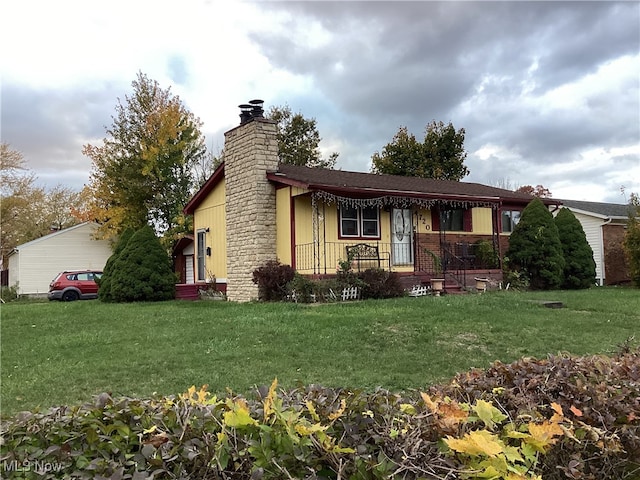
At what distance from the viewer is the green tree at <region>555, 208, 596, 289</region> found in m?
17.5

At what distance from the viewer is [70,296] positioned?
23.8 meters

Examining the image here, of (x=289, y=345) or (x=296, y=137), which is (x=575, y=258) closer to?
(x=289, y=345)

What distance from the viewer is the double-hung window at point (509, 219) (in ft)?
66.1

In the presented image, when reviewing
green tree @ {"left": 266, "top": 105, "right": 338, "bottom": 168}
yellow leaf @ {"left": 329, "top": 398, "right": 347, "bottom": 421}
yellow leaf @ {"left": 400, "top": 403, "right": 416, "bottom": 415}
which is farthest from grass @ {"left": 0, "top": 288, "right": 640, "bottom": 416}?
green tree @ {"left": 266, "top": 105, "right": 338, "bottom": 168}

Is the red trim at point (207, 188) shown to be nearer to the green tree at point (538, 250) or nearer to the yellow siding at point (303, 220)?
the yellow siding at point (303, 220)

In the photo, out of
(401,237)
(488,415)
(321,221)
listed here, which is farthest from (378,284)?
(488,415)

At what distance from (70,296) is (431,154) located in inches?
915

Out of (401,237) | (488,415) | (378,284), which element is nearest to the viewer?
(488,415)

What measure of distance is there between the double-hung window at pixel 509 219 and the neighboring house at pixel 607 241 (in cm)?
356

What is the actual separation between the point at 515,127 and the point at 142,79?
809 inches

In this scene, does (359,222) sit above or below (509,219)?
below

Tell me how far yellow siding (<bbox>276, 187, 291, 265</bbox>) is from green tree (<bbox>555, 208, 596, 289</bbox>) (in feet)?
31.2

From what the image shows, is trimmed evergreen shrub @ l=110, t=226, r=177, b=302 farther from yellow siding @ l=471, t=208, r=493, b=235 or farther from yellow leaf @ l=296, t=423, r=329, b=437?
yellow leaf @ l=296, t=423, r=329, b=437

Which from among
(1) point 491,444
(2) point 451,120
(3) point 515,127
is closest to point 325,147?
(2) point 451,120
